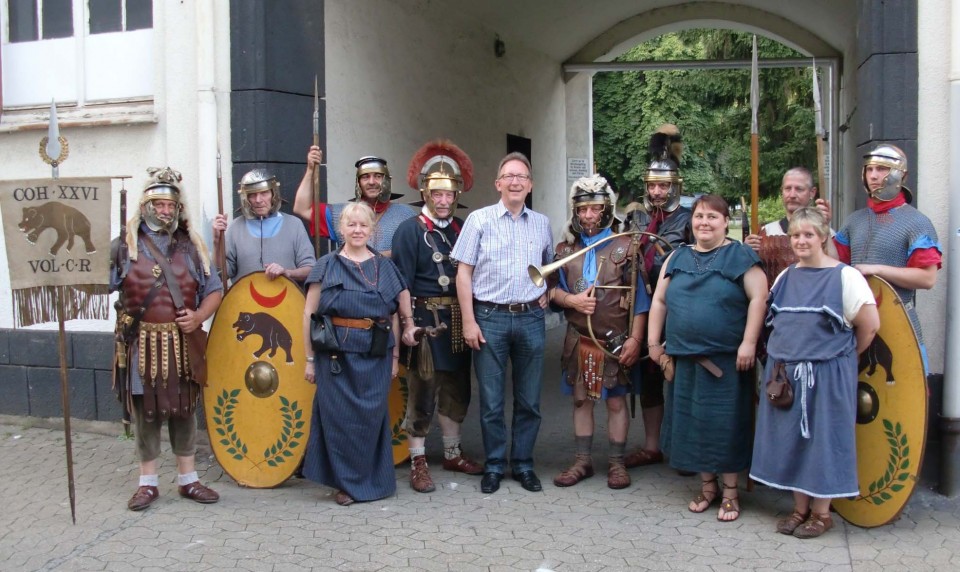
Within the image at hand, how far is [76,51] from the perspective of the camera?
670 cm

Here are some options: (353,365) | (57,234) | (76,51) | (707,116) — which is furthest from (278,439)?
(707,116)

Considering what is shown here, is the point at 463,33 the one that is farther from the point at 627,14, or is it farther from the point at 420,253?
the point at 420,253

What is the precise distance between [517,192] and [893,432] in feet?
6.88

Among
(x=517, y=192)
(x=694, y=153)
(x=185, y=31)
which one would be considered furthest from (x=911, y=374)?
(x=694, y=153)

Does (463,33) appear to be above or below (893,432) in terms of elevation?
above

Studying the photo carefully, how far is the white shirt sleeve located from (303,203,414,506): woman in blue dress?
209 cm

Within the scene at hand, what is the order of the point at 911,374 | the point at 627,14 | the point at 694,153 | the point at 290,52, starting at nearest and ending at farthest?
the point at 911,374
the point at 290,52
the point at 627,14
the point at 694,153

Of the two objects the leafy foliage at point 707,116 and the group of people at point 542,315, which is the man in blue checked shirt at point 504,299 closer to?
the group of people at point 542,315

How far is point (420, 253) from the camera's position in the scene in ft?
17.4

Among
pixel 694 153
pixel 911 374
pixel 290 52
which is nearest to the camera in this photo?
pixel 911 374

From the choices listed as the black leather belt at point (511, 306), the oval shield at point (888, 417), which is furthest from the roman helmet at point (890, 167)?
the black leather belt at point (511, 306)

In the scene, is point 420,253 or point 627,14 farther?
point 627,14

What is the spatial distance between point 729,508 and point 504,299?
149cm

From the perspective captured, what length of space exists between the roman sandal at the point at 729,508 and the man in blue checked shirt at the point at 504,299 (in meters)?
0.97
